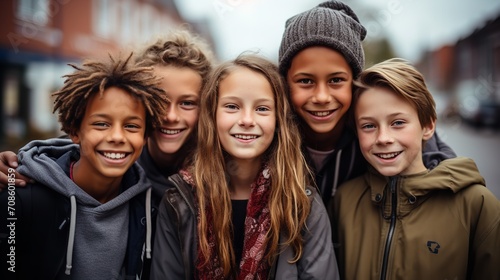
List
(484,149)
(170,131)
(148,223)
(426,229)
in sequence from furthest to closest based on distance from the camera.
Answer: (484,149) < (170,131) < (148,223) < (426,229)

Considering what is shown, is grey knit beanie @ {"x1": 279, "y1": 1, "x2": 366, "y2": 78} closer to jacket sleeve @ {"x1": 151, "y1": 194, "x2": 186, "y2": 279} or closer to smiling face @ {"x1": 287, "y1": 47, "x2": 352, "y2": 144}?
smiling face @ {"x1": 287, "y1": 47, "x2": 352, "y2": 144}

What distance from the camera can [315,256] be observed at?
7.30ft

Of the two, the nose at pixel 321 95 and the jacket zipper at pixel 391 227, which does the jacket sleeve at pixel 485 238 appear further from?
the nose at pixel 321 95

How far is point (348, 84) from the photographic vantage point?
8.58ft

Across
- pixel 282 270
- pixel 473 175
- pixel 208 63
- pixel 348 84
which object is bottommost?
pixel 282 270

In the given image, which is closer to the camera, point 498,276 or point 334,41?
point 498,276

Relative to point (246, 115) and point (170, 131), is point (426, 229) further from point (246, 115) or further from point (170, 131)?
point (170, 131)

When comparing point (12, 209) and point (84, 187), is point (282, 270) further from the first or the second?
point (12, 209)

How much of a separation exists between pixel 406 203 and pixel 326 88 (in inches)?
35.5

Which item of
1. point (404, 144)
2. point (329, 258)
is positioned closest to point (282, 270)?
point (329, 258)

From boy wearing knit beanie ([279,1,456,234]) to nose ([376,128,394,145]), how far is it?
33 cm

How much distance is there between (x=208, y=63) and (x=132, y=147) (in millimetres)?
1059

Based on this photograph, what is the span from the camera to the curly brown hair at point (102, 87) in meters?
2.27

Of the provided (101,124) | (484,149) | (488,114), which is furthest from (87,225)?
(488,114)
